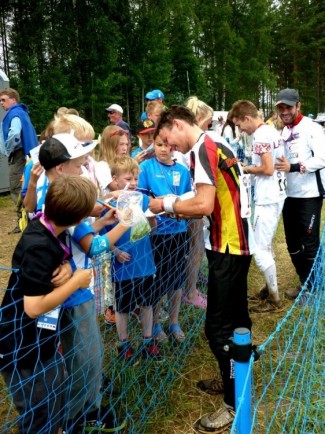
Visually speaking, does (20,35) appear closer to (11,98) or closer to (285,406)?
(11,98)

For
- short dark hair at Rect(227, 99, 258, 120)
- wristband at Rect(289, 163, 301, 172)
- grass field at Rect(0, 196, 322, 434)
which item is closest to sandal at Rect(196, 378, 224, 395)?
grass field at Rect(0, 196, 322, 434)

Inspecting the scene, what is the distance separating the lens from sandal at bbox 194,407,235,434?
2.30 meters

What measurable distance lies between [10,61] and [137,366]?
687 inches

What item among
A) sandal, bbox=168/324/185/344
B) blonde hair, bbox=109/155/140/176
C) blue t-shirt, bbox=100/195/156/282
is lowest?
sandal, bbox=168/324/185/344

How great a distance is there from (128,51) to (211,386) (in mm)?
21641

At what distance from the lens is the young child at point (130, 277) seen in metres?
2.65

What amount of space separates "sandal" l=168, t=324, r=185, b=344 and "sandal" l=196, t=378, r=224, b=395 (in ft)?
1.52

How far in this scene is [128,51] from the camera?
21781mm

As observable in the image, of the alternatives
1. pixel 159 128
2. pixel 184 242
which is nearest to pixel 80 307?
pixel 159 128

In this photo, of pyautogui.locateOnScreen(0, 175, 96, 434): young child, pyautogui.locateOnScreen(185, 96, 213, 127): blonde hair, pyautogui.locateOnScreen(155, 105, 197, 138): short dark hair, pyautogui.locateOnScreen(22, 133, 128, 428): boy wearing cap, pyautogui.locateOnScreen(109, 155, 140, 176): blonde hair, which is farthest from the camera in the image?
pyautogui.locateOnScreen(185, 96, 213, 127): blonde hair

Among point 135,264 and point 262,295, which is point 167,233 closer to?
point 135,264

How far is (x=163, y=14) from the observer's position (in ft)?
67.6

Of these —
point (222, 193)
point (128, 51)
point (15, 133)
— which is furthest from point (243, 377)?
point (128, 51)

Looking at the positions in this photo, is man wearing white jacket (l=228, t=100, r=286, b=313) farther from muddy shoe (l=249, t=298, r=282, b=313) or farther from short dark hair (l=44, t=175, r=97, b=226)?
short dark hair (l=44, t=175, r=97, b=226)
